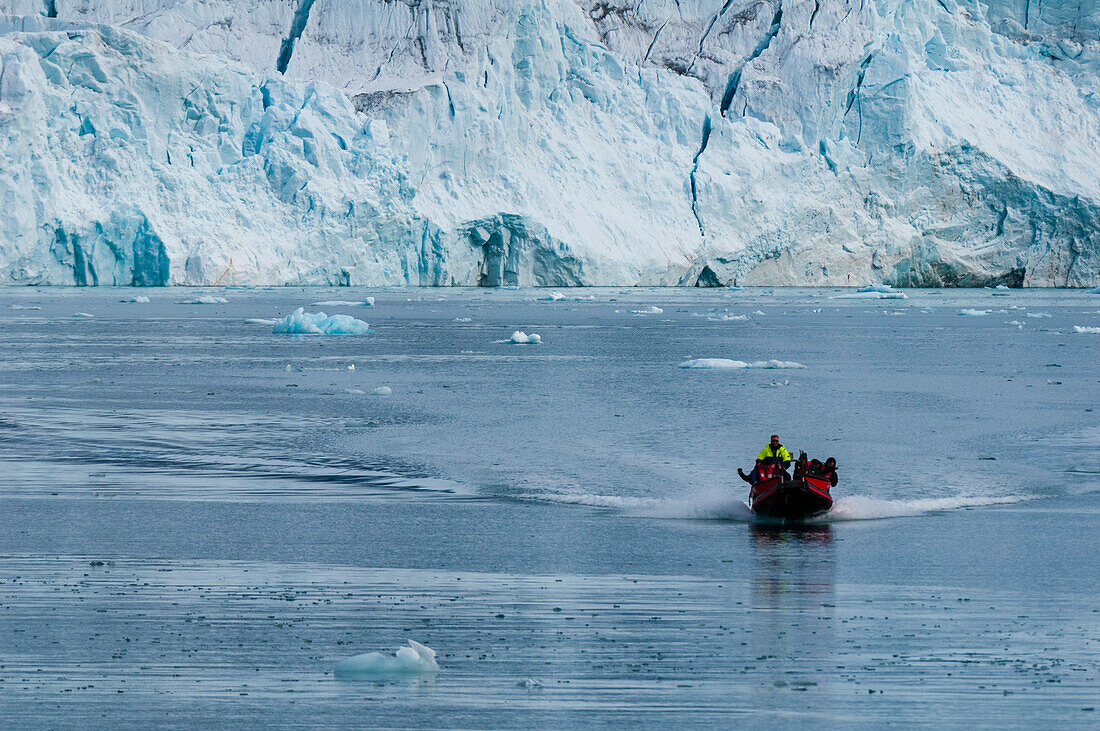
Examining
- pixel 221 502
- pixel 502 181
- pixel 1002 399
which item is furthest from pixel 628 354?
pixel 502 181

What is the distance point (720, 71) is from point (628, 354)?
30208 mm


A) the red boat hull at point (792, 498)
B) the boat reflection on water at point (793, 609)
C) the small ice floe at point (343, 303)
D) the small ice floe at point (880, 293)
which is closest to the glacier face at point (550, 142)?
the small ice floe at point (880, 293)

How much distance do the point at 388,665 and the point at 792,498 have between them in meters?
4.85

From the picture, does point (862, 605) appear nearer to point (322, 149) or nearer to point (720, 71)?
point (322, 149)

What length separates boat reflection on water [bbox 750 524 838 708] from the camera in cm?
571

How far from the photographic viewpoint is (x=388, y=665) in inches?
227

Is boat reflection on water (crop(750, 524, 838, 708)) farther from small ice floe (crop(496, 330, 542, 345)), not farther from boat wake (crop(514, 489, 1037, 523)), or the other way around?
small ice floe (crop(496, 330, 542, 345))

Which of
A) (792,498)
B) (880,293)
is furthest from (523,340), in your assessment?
A: (880,293)

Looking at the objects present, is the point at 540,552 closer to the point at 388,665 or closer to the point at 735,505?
the point at 735,505

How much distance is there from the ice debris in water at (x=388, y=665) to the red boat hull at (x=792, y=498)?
4675mm

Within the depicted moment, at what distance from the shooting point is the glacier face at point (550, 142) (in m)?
45.6

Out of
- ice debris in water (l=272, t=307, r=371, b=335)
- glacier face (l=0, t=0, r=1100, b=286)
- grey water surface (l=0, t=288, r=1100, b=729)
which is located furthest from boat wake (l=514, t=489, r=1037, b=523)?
glacier face (l=0, t=0, r=1100, b=286)

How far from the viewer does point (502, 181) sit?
166ft

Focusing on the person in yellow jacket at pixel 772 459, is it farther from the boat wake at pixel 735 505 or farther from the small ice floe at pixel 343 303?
the small ice floe at pixel 343 303
